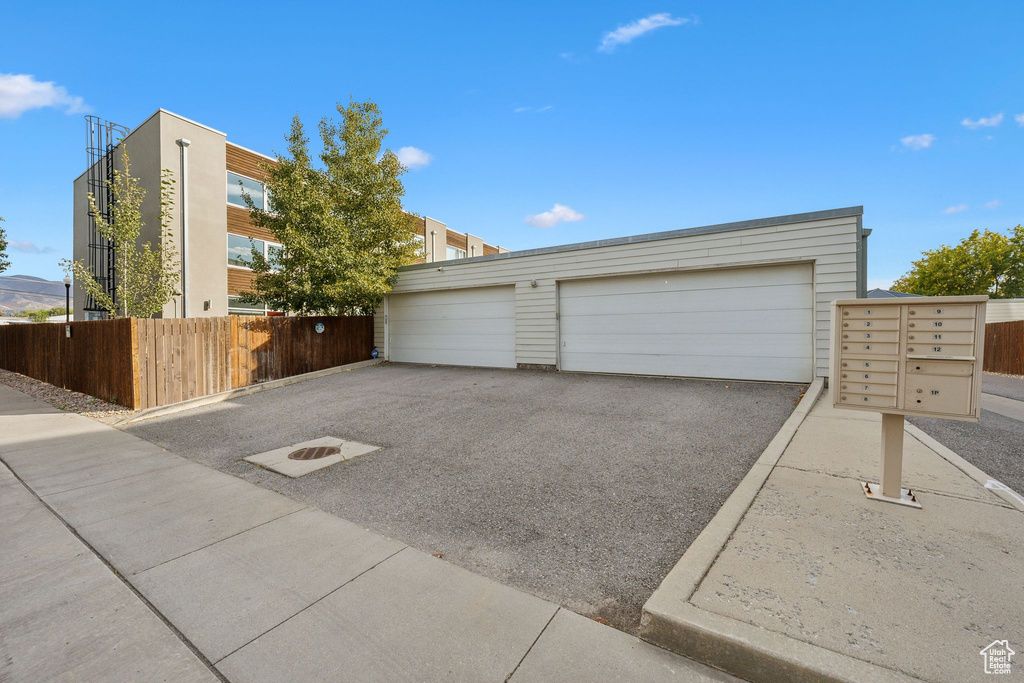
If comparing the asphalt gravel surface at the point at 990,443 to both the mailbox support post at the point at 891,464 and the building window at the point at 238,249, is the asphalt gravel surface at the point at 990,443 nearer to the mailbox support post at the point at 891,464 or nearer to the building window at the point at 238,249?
the mailbox support post at the point at 891,464

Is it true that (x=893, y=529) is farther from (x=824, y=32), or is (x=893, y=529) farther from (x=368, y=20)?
(x=368, y=20)

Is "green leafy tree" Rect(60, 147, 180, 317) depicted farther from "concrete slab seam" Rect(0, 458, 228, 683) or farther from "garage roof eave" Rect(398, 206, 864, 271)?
"garage roof eave" Rect(398, 206, 864, 271)

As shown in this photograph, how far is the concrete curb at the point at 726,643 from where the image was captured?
1598 mm

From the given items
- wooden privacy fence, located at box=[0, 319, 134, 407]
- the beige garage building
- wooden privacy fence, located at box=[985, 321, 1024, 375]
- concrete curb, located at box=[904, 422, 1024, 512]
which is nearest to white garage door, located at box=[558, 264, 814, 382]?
the beige garage building

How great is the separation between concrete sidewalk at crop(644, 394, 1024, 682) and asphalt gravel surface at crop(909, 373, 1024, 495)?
109 centimetres

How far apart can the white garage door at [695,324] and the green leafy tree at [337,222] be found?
578 cm

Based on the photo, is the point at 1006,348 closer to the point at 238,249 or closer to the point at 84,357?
the point at 84,357

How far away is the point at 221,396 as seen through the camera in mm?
8781

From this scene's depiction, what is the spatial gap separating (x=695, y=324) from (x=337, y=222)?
970 centimetres

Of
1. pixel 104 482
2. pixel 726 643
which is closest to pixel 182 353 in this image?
pixel 104 482

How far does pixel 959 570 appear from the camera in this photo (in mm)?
2234

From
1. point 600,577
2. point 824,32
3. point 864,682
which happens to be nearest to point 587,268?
point 824,32

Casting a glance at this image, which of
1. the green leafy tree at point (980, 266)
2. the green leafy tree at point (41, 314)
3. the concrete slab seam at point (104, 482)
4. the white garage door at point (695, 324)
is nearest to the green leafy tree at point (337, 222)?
the white garage door at point (695, 324)

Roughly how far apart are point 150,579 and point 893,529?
4809 mm
